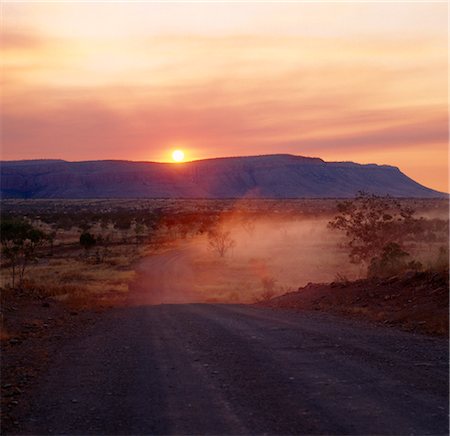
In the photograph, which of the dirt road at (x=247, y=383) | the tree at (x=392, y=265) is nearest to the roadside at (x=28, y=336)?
the dirt road at (x=247, y=383)

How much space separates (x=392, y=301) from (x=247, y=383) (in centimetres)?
1066

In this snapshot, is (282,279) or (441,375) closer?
(441,375)

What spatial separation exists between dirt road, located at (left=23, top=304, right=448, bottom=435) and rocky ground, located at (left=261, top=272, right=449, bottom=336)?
4.51 ft

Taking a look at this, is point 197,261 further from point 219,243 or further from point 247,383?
point 247,383

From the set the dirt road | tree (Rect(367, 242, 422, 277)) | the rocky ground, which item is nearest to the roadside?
the dirt road

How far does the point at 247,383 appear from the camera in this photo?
991 cm

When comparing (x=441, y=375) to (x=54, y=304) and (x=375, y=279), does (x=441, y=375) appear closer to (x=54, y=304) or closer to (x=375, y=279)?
(x=375, y=279)

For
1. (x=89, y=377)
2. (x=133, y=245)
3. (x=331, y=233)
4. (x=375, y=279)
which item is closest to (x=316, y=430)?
(x=89, y=377)

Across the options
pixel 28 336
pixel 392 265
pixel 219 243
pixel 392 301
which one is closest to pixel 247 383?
pixel 28 336

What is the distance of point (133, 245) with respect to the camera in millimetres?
70688

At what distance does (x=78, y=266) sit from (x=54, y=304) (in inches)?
1084

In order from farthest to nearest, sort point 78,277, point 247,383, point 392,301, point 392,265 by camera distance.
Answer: point 78,277 < point 392,265 < point 392,301 < point 247,383

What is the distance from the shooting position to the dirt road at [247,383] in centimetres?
790

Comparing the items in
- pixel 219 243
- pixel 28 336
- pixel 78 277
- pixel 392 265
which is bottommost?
pixel 78 277
